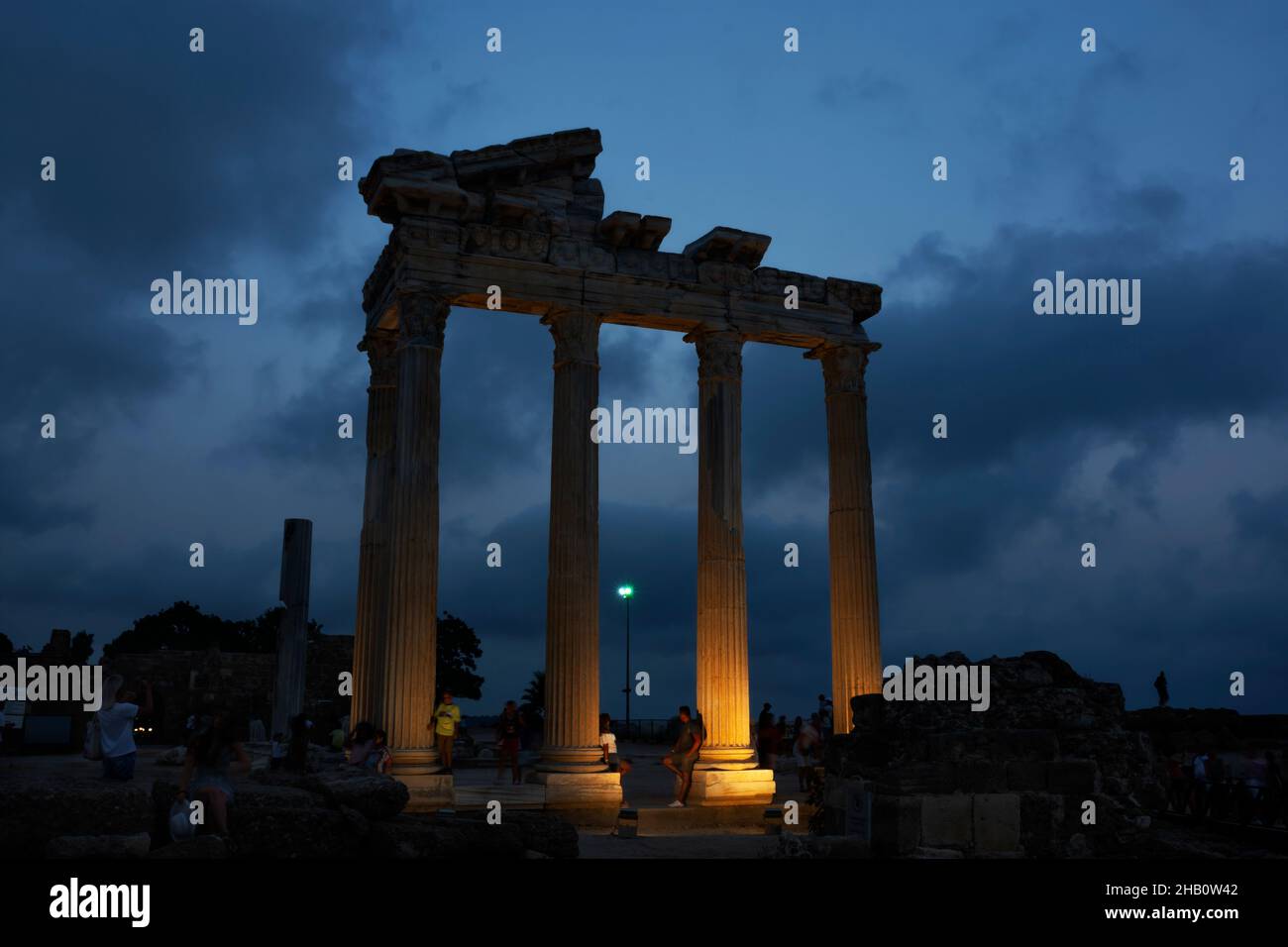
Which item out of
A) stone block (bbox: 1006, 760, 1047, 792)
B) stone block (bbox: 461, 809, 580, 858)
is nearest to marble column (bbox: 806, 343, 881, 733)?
stone block (bbox: 1006, 760, 1047, 792)

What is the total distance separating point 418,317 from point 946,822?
1307 cm

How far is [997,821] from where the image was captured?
1424 centimetres

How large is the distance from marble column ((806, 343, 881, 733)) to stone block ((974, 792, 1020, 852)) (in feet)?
30.2

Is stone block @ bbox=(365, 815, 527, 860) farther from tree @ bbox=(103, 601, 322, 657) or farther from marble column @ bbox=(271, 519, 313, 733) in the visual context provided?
tree @ bbox=(103, 601, 322, 657)

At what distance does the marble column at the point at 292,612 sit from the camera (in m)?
25.7

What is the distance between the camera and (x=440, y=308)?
846 inches

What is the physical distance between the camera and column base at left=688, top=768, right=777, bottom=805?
21.6 m

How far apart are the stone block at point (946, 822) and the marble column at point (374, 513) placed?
10981 mm
